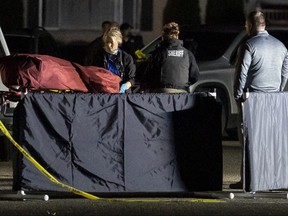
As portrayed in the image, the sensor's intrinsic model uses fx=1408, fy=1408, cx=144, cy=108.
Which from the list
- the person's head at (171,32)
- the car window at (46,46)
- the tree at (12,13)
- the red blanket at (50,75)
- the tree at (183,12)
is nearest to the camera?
the red blanket at (50,75)

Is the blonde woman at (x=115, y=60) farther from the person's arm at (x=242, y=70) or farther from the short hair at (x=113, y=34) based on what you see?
the person's arm at (x=242, y=70)

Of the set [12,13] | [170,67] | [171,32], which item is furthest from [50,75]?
[12,13]

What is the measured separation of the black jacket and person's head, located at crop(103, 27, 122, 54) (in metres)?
0.43

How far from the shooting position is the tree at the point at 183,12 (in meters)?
31.7

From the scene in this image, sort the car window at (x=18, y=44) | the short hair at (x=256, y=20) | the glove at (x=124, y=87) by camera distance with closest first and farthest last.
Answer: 1. the short hair at (x=256, y=20)
2. the glove at (x=124, y=87)
3. the car window at (x=18, y=44)

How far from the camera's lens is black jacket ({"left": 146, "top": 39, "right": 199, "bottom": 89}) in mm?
15602

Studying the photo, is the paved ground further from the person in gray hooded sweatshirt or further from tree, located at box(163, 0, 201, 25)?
tree, located at box(163, 0, 201, 25)

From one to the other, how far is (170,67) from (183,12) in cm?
1653

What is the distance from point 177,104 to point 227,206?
1164 mm

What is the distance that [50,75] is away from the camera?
47.0 ft

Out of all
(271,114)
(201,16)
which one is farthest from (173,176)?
(201,16)

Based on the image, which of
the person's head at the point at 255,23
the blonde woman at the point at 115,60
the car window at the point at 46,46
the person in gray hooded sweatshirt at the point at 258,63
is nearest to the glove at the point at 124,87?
the blonde woman at the point at 115,60

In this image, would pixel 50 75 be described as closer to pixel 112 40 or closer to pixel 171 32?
pixel 112 40

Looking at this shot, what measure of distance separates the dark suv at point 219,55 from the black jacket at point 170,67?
230 inches
